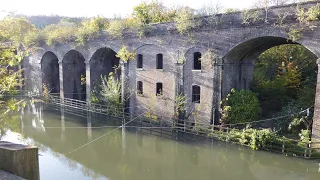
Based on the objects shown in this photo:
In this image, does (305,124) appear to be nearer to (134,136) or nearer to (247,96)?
(247,96)

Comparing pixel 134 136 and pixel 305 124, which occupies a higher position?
pixel 305 124

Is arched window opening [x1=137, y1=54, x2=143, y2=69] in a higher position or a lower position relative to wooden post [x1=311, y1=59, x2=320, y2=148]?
higher

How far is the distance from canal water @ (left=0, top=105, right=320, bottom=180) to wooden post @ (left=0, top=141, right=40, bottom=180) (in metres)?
8.27

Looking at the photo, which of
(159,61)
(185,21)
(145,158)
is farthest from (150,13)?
(145,158)

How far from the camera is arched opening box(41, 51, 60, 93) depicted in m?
30.0

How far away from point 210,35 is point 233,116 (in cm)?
493

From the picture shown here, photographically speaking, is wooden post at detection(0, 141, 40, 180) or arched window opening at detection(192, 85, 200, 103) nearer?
wooden post at detection(0, 141, 40, 180)

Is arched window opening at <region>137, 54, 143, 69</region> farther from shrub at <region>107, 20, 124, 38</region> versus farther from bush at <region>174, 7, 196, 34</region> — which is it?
bush at <region>174, 7, 196, 34</region>

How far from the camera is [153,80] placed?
2005 cm

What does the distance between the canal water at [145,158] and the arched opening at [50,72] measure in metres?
12.4

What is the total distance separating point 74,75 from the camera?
28.7 m

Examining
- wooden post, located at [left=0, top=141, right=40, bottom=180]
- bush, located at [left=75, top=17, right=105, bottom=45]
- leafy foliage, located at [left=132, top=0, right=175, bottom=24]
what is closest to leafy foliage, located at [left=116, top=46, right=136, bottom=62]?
leafy foliage, located at [left=132, top=0, right=175, bottom=24]

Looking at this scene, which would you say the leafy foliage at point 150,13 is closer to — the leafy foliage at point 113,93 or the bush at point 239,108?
the leafy foliage at point 113,93

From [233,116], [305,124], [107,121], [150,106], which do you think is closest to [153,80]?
[150,106]
